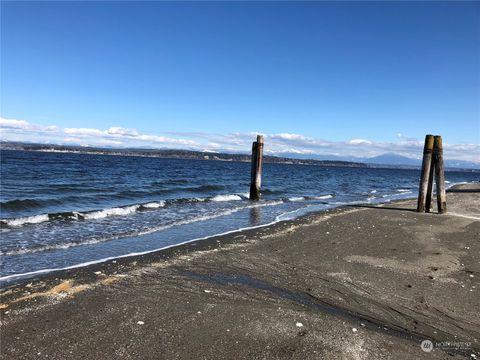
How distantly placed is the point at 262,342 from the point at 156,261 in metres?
4.34

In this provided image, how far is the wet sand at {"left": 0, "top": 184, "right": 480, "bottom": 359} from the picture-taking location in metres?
4.73

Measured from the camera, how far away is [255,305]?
20.1 feet

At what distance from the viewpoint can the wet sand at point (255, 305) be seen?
15.5ft

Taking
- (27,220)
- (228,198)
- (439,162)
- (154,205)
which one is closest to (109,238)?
(27,220)

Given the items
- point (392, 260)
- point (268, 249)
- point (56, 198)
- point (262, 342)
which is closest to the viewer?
point (262, 342)

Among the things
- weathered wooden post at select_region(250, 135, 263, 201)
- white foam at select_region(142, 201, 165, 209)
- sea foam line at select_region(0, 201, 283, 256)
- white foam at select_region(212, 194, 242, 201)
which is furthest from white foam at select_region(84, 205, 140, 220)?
weathered wooden post at select_region(250, 135, 263, 201)

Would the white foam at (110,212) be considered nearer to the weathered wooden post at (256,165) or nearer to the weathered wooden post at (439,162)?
the weathered wooden post at (256,165)

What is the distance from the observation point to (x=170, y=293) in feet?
21.5

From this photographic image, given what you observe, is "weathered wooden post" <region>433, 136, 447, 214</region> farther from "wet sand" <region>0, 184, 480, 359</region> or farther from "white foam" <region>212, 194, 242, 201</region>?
"white foam" <region>212, 194, 242, 201</region>

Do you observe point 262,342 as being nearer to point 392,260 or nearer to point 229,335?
point 229,335

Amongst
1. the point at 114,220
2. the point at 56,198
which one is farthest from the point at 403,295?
the point at 56,198

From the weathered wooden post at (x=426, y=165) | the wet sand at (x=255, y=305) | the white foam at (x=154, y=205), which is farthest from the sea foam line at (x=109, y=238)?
the weathered wooden post at (x=426, y=165)

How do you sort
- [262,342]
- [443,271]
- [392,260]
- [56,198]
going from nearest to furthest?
[262,342] → [443,271] → [392,260] → [56,198]

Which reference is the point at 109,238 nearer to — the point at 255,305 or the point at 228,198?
the point at 255,305
